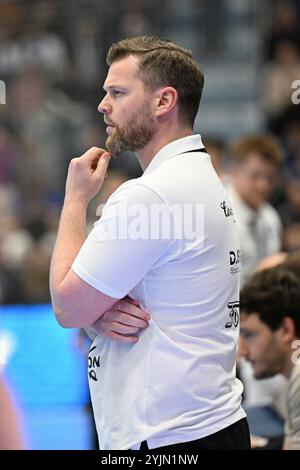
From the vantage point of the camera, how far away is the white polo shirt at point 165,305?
2676 millimetres

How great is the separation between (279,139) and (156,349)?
6.88 metres

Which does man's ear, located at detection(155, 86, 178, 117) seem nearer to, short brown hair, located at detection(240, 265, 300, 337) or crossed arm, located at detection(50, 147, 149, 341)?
crossed arm, located at detection(50, 147, 149, 341)

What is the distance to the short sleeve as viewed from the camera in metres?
2.66

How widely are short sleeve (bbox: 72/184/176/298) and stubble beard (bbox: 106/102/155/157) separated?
22 centimetres

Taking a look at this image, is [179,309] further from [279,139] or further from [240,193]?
[279,139]

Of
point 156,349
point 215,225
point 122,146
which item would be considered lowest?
point 156,349

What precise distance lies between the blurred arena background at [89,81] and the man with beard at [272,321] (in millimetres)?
4794

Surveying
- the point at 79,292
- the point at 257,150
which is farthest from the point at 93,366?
the point at 257,150

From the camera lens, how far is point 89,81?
31.3 ft

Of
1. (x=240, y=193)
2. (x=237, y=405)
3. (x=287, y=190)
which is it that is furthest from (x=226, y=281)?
(x=287, y=190)

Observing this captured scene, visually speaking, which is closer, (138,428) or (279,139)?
(138,428)

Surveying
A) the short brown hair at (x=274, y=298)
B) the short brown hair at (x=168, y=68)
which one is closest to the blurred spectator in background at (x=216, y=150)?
the short brown hair at (x=274, y=298)

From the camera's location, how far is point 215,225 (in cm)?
280

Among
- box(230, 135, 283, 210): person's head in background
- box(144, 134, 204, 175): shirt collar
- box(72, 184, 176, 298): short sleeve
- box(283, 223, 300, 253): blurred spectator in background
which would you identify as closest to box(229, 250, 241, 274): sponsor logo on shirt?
box(72, 184, 176, 298): short sleeve
